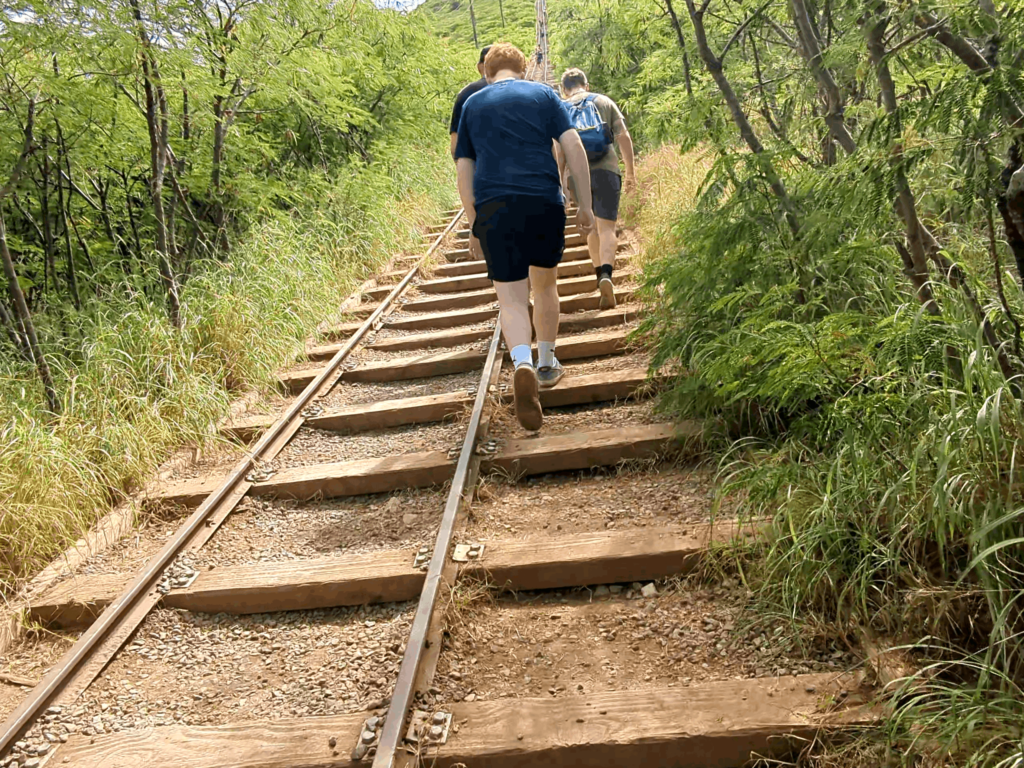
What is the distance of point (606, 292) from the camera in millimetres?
6332

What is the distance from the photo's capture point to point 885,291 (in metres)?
3.67

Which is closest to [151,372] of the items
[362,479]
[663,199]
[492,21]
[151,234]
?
[362,479]

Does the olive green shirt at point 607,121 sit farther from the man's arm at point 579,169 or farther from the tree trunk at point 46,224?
the tree trunk at point 46,224

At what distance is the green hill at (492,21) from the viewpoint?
153 ft

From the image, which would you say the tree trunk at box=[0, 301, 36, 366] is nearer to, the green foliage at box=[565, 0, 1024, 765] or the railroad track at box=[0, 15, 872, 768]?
the railroad track at box=[0, 15, 872, 768]

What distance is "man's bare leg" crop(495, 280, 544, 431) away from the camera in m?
4.24

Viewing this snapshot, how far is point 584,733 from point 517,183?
2.84 metres

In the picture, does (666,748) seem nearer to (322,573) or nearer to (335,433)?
(322,573)

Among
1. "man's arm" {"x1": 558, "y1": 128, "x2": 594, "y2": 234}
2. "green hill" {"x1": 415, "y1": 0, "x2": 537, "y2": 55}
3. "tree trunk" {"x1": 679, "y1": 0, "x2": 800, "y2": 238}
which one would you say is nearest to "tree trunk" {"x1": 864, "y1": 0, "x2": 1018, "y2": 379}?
"tree trunk" {"x1": 679, "y1": 0, "x2": 800, "y2": 238}

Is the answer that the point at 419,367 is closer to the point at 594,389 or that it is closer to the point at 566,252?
the point at 594,389

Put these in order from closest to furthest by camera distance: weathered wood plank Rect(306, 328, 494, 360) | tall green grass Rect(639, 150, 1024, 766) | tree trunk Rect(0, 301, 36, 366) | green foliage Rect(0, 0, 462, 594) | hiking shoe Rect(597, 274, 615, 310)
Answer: tall green grass Rect(639, 150, 1024, 766) < green foliage Rect(0, 0, 462, 594) < tree trunk Rect(0, 301, 36, 366) < hiking shoe Rect(597, 274, 615, 310) < weathered wood plank Rect(306, 328, 494, 360)

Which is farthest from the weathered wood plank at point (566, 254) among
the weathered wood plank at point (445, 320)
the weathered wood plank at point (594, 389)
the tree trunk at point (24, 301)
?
the tree trunk at point (24, 301)

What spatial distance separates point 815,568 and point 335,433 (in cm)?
332

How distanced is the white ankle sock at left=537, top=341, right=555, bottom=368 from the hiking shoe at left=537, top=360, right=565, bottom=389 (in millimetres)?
25
